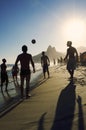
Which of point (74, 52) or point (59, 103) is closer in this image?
point (59, 103)

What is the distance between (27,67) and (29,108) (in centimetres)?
311

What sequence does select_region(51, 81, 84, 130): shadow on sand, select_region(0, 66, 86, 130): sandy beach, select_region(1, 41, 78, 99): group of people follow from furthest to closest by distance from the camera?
select_region(1, 41, 78, 99): group of people < select_region(0, 66, 86, 130): sandy beach < select_region(51, 81, 84, 130): shadow on sand

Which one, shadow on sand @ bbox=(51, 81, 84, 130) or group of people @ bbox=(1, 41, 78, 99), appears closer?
shadow on sand @ bbox=(51, 81, 84, 130)

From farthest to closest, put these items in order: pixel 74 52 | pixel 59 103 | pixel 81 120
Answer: pixel 74 52
pixel 59 103
pixel 81 120

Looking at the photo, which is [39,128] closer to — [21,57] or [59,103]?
[59,103]

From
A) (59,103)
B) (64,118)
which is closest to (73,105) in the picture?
(59,103)

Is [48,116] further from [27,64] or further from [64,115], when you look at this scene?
[27,64]

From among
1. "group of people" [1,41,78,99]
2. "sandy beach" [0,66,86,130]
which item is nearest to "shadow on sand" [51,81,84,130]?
"sandy beach" [0,66,86,130]

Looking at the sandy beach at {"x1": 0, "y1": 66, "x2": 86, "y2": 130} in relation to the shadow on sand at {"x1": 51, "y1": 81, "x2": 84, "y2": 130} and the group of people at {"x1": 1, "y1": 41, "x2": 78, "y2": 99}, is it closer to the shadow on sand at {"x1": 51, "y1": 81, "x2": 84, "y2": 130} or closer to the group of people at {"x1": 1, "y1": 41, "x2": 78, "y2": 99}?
the shadow on sand at {"x1": 51, "y1": 81, "x2": 84, "y2": 130}

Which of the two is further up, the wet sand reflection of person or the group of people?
the group of people

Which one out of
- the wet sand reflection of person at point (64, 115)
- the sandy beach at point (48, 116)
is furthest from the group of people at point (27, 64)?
the wet sand reflection of person at point (64, 115)

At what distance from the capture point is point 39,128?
21.4 feet

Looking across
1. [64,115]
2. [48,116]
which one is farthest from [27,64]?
[64,115]

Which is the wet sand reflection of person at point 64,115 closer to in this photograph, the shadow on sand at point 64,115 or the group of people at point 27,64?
the shadow on sand at point 64,115
